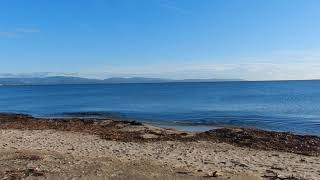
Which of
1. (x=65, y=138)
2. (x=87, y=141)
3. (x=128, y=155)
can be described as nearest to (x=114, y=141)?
(x=87, y=141)

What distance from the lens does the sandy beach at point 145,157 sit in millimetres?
14625

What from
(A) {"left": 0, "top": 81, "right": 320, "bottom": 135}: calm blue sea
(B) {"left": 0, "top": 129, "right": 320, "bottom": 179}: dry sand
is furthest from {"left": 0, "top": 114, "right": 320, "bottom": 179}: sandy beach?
(A) {"left": 0, "top": 81, "right": 320, "bottom": 135}: calm blue sea

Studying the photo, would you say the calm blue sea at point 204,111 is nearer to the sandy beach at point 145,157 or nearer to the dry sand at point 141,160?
the sandy beach at point 145,157

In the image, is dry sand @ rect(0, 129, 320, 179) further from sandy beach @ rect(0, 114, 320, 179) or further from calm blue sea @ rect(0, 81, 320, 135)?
calm blue sea @ rect(0, 81, 320, 135)

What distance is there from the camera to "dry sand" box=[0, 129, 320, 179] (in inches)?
575

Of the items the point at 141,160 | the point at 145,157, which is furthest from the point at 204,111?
the point at 141,160

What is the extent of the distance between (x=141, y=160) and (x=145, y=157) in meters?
0.78

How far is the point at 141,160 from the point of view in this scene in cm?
1706

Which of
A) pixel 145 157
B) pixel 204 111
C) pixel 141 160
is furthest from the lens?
pixel 204 111

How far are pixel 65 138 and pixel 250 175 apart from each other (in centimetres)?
1242

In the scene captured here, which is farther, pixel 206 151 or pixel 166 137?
pixel 166 137

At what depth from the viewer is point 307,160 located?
18.2 meters

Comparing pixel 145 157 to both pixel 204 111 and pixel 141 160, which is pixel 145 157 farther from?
pixel 204 111

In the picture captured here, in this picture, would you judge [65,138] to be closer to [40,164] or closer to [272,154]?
[40,164]
